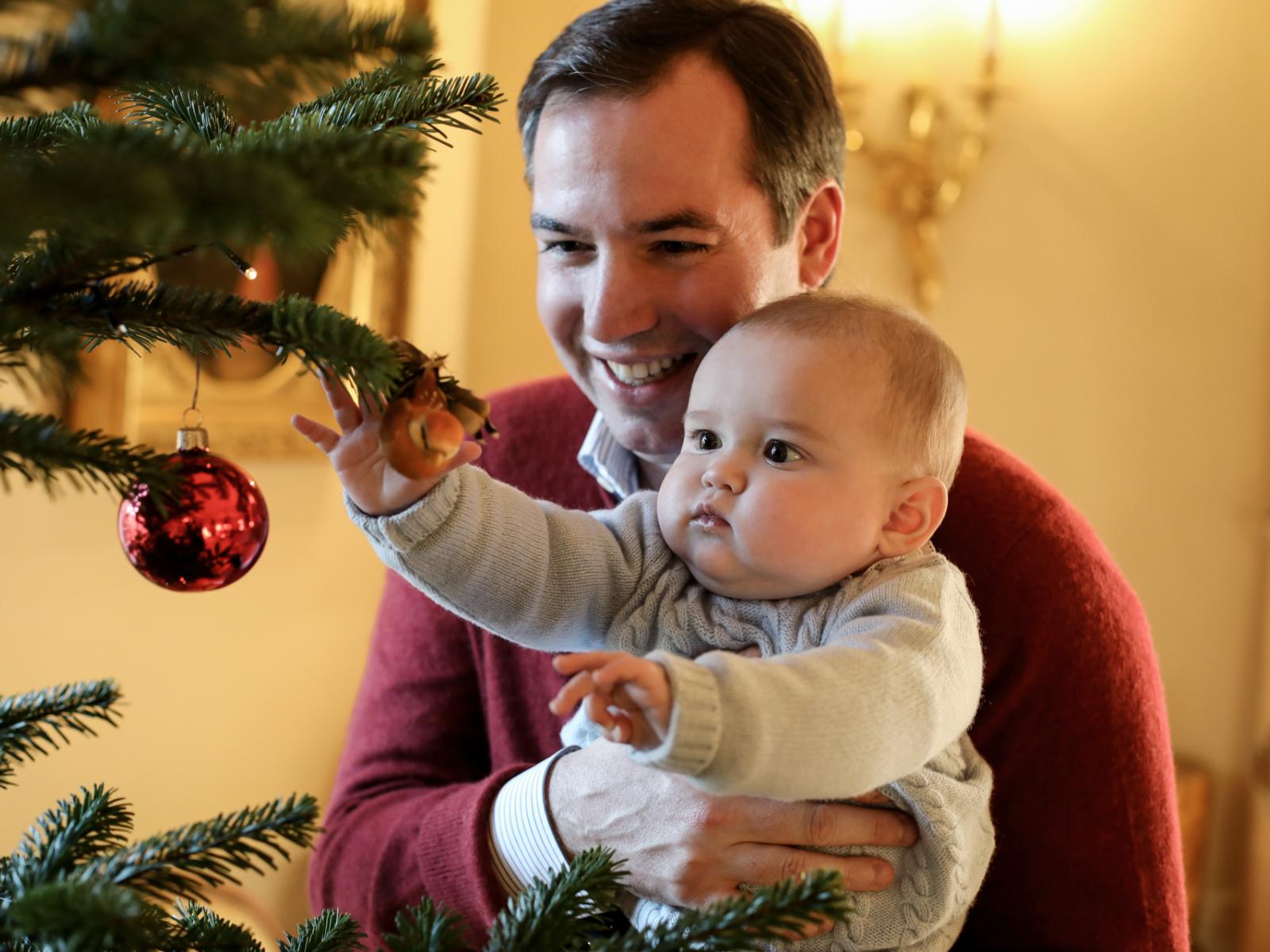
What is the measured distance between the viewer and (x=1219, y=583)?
308 centimetres

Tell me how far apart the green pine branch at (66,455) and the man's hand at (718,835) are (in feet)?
1.75

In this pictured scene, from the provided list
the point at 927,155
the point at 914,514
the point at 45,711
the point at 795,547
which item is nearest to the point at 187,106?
the point at 45,711

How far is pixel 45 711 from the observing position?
633 mm

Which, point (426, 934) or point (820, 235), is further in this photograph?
point (820, 235)

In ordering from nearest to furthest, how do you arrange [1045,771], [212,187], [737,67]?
[212,187] → [1045,771] → [737,67]

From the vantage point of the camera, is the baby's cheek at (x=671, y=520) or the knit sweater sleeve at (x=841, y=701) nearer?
the knit sweater sleeve at (x=841, y=701)

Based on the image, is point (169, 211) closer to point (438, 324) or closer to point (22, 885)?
point (22, 885)

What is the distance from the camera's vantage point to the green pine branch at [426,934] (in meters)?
0.56

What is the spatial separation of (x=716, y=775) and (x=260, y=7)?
0.48 m

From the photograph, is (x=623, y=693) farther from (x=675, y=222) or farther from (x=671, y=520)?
(x=675, y=222)

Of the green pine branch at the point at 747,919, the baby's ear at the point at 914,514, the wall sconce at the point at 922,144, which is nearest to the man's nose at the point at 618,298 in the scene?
the baby's ear at the point at 914,514

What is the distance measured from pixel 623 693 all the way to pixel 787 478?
0.34 meters

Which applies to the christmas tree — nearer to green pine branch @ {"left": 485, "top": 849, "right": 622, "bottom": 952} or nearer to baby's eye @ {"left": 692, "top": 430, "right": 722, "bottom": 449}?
green pine branch @ {"left": 485, "top": 849, "right": 622, "bottom": 952}

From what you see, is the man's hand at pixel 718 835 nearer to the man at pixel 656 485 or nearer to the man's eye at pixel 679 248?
the man at pixel 656 485
